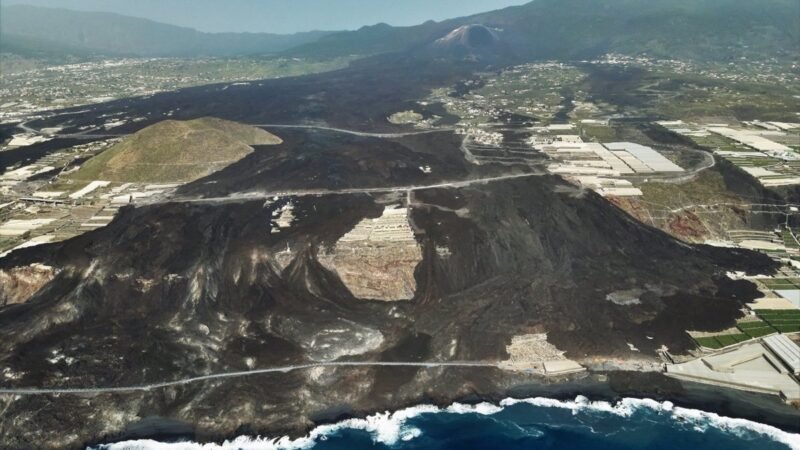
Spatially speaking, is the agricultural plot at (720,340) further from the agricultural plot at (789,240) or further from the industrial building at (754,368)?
the agricultural plot at (789,240)

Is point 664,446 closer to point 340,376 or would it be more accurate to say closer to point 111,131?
point 340,376

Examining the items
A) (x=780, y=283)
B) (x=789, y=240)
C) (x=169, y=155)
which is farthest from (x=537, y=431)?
(x=169, y=155)

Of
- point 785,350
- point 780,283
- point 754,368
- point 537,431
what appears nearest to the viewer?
point 537,431

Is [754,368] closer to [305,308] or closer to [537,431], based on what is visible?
[537,431]

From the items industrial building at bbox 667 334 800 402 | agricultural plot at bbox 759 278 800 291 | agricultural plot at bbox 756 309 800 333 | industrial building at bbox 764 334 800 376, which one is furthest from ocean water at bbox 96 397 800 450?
agricultural plot at bbox 759 278 800 291

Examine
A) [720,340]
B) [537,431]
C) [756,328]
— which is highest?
[756,328]

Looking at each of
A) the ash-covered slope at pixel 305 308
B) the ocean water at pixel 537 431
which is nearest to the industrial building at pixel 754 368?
the ash-covered slope at pixel 305 308

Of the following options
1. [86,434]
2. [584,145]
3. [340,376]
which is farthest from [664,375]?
[584,145]
